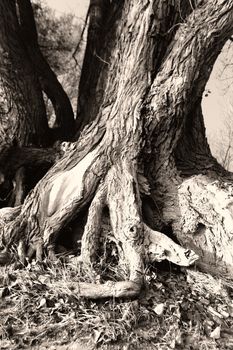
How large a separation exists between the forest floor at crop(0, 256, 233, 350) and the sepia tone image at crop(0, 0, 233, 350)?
0.5 inches

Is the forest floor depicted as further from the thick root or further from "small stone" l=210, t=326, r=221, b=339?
the thick root

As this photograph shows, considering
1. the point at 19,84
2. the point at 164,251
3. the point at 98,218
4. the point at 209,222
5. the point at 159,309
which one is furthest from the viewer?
the point at 19,84

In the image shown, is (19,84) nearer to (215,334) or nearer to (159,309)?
(159,309)

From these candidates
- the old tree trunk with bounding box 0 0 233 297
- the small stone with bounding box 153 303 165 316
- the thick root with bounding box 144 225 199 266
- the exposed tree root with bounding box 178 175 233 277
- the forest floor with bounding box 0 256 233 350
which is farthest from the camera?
the exposed tree root with bounding box 178 175 233 277

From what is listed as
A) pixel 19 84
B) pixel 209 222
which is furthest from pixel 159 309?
pixel 19 84

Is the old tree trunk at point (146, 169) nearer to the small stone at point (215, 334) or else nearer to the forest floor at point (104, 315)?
the forest floor at point (104, 315)

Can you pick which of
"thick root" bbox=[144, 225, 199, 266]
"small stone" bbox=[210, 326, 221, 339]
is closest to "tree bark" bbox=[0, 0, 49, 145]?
"thick root" bbox=[144, 225, 199, 266]

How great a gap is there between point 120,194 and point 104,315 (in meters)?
1.53

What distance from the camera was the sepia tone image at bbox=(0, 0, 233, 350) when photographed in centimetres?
412

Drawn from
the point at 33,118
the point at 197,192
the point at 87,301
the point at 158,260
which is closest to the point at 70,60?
the point at 33,118

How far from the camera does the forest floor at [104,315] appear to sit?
3846mm

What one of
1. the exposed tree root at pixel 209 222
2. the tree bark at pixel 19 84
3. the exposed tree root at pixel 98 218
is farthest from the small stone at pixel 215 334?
the tree bark at pixel 19 84

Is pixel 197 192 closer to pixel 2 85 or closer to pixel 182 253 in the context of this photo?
pixel 182 253

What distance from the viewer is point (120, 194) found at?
5.25 metres
